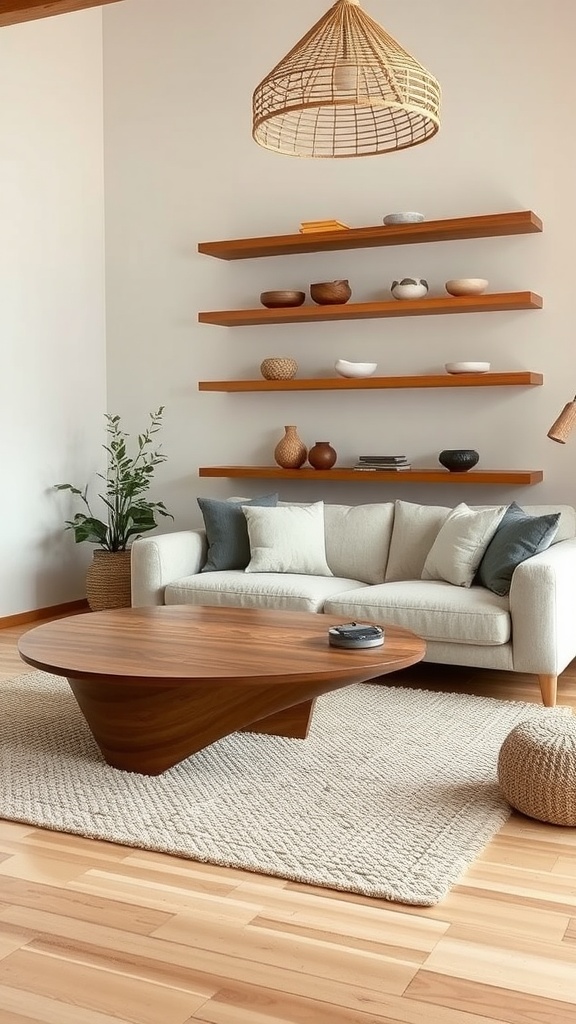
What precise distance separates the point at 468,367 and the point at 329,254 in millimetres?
1174

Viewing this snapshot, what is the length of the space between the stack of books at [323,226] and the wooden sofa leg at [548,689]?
2705mm

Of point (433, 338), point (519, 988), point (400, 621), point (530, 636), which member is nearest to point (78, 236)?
point (433, 338)

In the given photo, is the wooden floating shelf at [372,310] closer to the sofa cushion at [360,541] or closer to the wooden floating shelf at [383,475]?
the wooden floating shelf at [383,475]

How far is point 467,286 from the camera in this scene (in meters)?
5.44

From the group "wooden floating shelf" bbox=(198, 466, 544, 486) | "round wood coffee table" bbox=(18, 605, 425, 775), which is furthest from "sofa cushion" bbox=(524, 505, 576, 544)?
"round wood coffee table" bbox=(18, 605, 425, 775)

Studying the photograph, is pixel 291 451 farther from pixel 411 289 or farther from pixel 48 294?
pixel 48 294

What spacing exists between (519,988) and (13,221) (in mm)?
5118

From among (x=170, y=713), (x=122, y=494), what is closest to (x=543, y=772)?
(x=170, y=713)

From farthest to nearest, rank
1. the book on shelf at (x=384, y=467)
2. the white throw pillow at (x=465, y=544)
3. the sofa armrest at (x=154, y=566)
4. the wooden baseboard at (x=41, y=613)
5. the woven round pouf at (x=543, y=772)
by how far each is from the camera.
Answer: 1. the wooden baseboard at (x=41, y=613)
2. the book on shelf at (x=384, y=467)
3. the sofa armrest at (x=154, y=566)
4. the white throw pillow at (x=465, y=544)
5. the woven round pouf at (x=543, y=772)

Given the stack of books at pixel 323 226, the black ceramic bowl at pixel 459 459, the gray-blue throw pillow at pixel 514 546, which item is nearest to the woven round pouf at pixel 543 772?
the gray-blue throw pillow at pixel 514 546

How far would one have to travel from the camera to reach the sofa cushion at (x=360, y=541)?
17.3ft

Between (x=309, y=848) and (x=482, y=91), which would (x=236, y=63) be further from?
(x=309, y=848)

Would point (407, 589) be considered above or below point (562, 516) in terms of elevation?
below

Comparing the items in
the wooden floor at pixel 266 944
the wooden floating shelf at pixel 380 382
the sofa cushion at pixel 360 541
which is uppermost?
the wooden floating shelf at pixel 380 382
